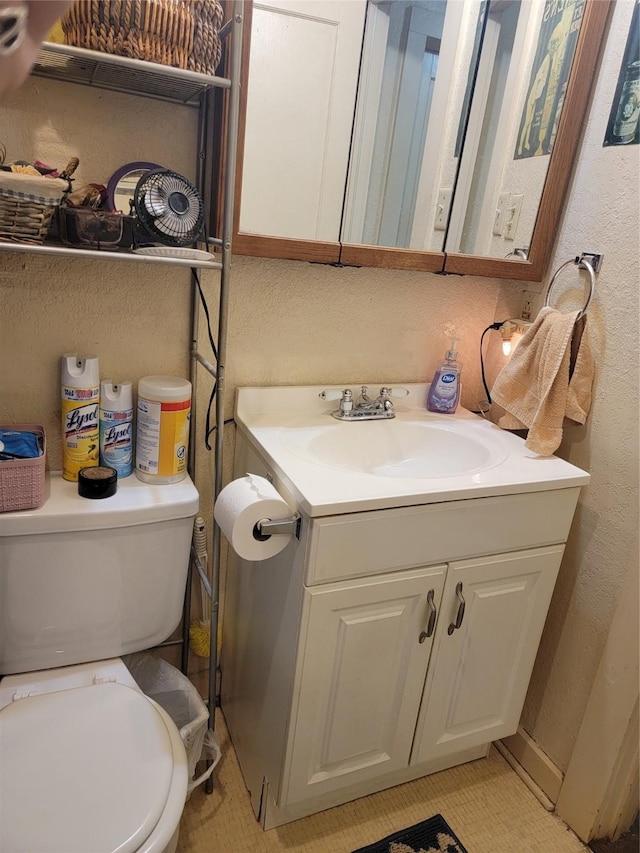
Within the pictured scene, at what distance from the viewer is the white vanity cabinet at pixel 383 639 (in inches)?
42.8

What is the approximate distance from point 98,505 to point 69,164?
0.62 m

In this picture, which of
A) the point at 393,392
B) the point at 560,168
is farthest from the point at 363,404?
the point at 560,168

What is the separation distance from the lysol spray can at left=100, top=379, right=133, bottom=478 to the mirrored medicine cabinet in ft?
1.26

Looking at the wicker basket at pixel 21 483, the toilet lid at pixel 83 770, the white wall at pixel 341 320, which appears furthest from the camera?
the white wall at pixel 341 320

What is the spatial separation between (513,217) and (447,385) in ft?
1.45

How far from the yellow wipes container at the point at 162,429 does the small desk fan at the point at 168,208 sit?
0.29m

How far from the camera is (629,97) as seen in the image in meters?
1.21

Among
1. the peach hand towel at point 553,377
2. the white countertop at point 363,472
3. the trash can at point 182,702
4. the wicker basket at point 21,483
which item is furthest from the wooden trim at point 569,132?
the trash can at point 182,702

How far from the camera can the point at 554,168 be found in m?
1.35

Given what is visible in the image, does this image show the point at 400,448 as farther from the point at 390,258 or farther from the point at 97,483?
the point at 97,483

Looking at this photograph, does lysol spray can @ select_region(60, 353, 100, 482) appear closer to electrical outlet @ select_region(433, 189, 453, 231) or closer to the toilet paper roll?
the toilet paper roll

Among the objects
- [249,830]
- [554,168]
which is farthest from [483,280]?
[249,830]

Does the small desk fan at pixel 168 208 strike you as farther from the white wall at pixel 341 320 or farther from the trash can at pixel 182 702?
the trash can at pixel 182 702

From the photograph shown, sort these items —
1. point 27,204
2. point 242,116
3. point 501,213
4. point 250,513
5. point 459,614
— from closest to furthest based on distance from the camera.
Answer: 1. point 27,204
2. point 250,513
3. point 242,116
4. point 459,614
5. point 501,213
